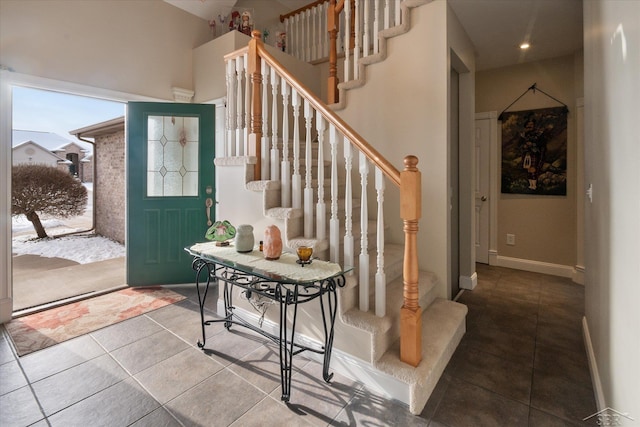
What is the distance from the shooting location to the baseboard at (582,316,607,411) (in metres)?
1.64

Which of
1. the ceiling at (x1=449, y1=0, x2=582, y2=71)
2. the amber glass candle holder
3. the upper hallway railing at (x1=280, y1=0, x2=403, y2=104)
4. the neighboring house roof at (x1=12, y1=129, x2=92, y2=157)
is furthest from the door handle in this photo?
the neighboring house roof at (x1=12, y1=129, x2=92, y2=157)

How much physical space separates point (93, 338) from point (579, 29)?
5.26 meters

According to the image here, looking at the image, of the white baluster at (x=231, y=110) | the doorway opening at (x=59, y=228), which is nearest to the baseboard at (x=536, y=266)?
the white baluster at (x=231, y=110)

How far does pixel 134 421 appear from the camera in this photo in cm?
157

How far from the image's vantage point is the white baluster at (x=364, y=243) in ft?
6.20

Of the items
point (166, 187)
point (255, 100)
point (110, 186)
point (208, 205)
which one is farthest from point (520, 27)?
point (110, 186)

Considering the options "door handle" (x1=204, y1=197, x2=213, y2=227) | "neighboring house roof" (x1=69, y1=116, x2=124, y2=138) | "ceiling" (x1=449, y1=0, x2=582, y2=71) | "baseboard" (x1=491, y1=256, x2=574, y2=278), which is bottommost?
"baseboard" (x1=491, y1=256, x2=574, y2=278)

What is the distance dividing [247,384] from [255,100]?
205cm

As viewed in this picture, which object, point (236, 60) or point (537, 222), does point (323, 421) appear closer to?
point (236, 60)

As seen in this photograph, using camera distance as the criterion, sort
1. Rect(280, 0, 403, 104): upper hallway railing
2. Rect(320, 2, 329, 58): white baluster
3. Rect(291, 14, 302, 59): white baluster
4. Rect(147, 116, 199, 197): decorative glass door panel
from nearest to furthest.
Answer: Rect(280, 0, 403, 104): upper hallway railing, Rect(147, 116, 199, 197): decorative glass door panel, Rect(320, 2, 329, 58): white baluster, Rect(291, 14, 302, 59): white baluster

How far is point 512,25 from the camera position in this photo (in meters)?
3.03

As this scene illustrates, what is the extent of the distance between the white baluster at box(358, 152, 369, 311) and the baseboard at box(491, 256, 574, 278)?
326 cm

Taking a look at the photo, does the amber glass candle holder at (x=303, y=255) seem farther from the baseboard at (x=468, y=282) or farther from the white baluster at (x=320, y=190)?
the baseboard at (x=468, y=282)

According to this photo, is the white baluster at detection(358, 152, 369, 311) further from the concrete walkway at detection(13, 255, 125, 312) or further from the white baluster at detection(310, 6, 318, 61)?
the concrete walkway at detection(13, 255, 125, 312)
